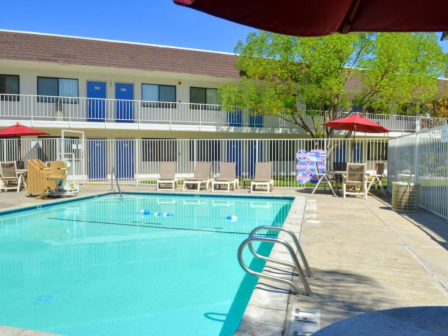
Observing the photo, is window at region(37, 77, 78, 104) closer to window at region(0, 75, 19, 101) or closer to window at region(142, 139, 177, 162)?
window at region(0, 75, 19, 101)

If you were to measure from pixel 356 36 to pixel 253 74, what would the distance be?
4.89m

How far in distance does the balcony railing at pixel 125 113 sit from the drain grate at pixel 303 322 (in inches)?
653

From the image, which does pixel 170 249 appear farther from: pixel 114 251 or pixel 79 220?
pixel 79 220

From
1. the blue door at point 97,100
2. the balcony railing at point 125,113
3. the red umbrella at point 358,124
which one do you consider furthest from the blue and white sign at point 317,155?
the blue door at point 97,100

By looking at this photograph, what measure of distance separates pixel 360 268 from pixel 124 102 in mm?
17408

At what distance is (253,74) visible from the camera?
1866 cm

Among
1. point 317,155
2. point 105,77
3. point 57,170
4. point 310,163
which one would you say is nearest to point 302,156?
point 310,163

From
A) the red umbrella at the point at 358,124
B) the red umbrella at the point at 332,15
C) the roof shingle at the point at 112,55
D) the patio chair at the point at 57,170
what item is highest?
the roof shingle at the point at 112,55

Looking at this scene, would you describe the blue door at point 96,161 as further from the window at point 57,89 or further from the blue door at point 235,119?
the blue door at point 235,119

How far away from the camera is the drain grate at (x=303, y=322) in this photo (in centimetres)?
295

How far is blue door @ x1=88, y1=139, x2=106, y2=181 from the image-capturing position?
1883 centimetres

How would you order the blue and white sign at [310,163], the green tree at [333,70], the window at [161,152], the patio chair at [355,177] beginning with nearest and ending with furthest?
1. the patio chair at [355,177]
2. the blue and white sign at [310,163]
3. the green tree at [333,70]
4. the window at [161,152]

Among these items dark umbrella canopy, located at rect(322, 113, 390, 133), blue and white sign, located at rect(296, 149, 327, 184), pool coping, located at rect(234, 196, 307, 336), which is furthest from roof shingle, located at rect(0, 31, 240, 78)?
pool coping, located at rect(234, 196, 307, 336)

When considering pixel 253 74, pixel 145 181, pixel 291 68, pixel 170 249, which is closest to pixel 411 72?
pixel 291 68
